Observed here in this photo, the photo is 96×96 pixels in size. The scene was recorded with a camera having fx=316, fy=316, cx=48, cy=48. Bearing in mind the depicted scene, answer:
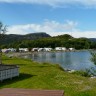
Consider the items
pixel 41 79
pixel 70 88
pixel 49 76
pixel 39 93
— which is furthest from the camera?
pixel 49 76

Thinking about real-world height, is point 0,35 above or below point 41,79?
above

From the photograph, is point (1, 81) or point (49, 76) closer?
point (1, 81)

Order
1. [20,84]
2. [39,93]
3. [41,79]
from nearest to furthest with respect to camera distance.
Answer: [39,93], [20,84], [41,79]

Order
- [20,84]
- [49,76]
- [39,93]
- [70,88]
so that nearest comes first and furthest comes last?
1. [39,93]
2. [70,88]
3. [20,84]
4. [49,76]

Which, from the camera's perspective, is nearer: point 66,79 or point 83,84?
point 83,84

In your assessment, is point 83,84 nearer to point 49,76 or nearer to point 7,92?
point 49,76

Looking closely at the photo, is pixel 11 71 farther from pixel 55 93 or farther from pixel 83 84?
pixel 55 93

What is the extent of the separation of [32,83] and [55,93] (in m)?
13.6

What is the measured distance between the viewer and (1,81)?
29062 mm

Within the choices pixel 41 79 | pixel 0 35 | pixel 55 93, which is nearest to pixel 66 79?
pixel 41 79

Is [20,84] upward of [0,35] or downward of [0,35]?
downward

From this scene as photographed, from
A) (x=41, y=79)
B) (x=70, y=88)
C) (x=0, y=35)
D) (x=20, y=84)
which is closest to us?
(x=70, y=88)

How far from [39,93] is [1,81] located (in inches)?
595

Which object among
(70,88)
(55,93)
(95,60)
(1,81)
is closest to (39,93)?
(55,93)
